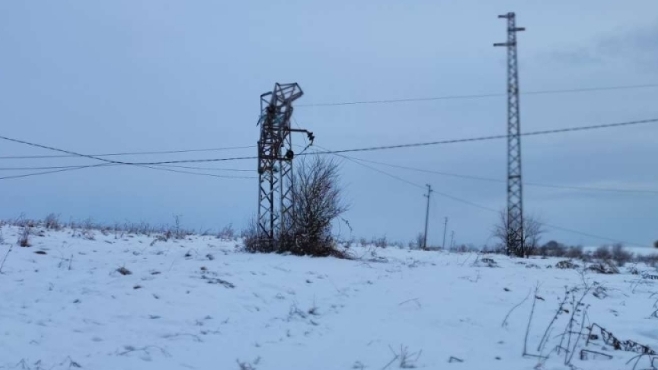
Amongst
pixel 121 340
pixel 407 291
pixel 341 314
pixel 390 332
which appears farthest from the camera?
pixel 407 291

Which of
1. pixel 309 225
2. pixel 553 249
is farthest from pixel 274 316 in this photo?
pixel 553 249

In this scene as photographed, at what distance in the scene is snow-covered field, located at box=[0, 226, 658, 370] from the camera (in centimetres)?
823

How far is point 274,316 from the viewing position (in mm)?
10609

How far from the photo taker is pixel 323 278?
14047 millimetres

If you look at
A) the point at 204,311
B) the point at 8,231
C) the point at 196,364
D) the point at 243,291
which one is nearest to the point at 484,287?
the point at 243,291

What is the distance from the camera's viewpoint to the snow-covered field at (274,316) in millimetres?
8234

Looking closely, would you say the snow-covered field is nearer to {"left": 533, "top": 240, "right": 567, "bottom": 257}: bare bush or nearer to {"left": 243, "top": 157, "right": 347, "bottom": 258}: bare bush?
{"left": 243, "top": 157, "right": 347, "bottom": 258}: bare bush

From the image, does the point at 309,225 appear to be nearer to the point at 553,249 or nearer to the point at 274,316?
the point at 274,316

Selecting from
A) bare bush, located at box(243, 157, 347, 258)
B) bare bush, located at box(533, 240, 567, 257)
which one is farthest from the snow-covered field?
bare bush, located at box(533, 240, 567, 257)

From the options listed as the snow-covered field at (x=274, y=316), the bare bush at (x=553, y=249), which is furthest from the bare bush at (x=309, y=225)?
the bare bush at (x=553, y=249)

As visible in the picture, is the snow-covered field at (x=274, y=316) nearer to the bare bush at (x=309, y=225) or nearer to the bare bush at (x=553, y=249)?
the bare bush at (x=309, y=225)

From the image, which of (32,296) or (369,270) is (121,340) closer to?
(32,296)

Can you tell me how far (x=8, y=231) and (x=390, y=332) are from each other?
12031 mm

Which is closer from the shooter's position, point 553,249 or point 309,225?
point 309,225
